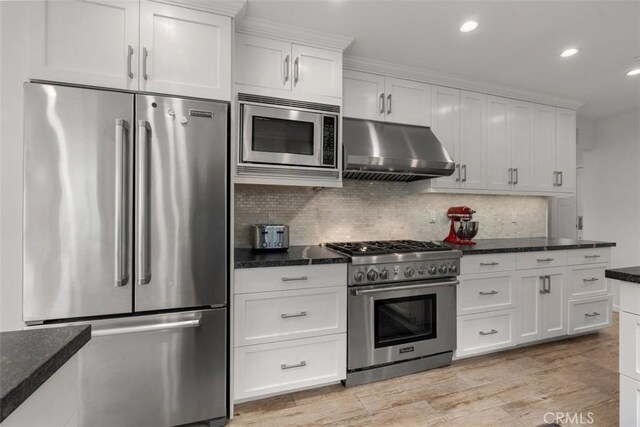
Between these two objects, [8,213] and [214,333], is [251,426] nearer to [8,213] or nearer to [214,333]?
[214,333]

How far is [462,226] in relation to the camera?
9.68ft

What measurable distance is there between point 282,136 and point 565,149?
335 cm

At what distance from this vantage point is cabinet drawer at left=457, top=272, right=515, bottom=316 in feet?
8.27

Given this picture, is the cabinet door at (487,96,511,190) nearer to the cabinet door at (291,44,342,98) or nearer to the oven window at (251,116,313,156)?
the cabinet door at (291,44,342,98)

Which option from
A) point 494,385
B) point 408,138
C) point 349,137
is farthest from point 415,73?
point 494,385

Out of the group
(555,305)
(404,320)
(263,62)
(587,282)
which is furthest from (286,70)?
(587,282)

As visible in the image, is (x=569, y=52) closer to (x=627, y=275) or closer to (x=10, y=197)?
(x=627, y=275)

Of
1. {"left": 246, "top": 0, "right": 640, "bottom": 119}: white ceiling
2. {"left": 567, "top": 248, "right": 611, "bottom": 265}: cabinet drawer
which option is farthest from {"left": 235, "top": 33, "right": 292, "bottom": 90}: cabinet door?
{"left": 567, "top": 248, "right": 611, "bottom": 265}: cabinet drawer

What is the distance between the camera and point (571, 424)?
1853mm

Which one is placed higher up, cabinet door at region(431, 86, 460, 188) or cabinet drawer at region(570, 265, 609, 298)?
cabinet door at region(431, 86, 460, 188)

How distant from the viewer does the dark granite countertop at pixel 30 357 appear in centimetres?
50

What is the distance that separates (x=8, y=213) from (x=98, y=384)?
38.0 inches

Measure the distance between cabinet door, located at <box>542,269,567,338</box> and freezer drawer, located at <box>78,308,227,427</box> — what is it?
285 cm

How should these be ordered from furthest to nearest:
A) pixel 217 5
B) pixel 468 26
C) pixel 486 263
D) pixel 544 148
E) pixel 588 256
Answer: pixel 544 148 < pixel 588 256 < pixel 486 263 < pixel 468 26 < pixel 217 5
